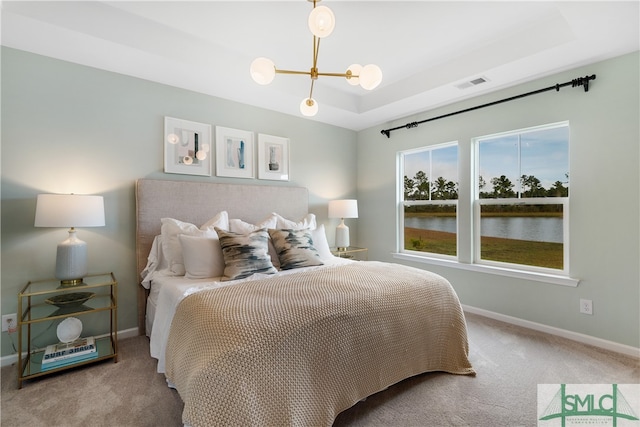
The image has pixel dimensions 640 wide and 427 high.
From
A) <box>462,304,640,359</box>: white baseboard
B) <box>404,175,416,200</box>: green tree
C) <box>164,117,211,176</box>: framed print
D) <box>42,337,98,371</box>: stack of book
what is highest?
<box>164,117,211,176</box>: framed print

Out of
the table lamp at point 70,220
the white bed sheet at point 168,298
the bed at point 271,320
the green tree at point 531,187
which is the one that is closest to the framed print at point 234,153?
the bed at point 271,320

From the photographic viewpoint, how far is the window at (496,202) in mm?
2807

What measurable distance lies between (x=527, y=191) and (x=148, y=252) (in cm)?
376

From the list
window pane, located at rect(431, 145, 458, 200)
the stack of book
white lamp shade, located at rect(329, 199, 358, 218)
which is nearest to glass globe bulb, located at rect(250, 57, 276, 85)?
white lamp shade, located at rect(329, 199, 358, 218)

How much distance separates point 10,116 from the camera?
7.22 feet

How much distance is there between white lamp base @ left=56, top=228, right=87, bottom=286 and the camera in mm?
2146

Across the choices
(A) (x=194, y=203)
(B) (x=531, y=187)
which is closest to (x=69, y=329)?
(A) (x=194, y=203)

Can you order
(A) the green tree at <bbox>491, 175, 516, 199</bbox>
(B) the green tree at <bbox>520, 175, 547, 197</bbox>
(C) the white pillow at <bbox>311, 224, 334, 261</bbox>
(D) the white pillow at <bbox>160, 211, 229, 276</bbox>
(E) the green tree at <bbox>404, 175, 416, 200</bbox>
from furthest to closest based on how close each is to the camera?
(E) the green tree at <bbox>404, 175, 416, 200</bbox> → (A) the green tree at <bbox>491, 175, 516, 199</bbox> → (C) the white pillow at <bbox>311, 224, 334, 261</bbox> → (B) the green tree at <bbox>520, 175, 547, 197</bbox> → (D) the white pillow at <bbox>160, 211, 229, 276</bbox>

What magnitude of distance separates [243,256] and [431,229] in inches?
102

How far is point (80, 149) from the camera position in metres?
2.47

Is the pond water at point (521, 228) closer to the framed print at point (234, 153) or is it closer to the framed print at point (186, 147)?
the framed print at point (234, 153)

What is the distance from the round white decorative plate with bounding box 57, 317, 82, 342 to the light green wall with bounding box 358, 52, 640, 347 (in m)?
3.79

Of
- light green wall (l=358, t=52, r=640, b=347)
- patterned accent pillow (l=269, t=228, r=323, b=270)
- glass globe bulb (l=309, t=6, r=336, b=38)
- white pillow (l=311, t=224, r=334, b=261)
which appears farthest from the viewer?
white pillow (l=311, t=224, r=334, b=261)

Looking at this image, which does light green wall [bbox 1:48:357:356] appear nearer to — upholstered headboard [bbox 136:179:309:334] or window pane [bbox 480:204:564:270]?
upholstered headboard [bbox 136:179:309:334]
